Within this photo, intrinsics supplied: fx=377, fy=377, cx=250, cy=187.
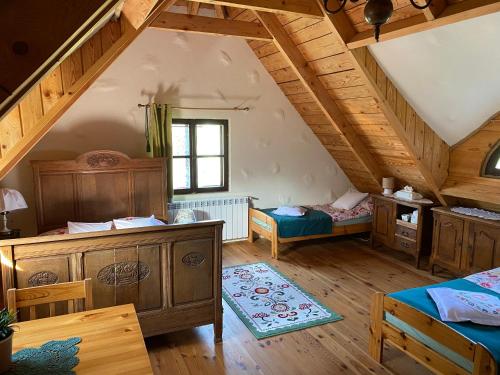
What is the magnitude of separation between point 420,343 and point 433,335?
16 centimetres

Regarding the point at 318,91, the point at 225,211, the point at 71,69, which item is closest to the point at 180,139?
the point at 225,211

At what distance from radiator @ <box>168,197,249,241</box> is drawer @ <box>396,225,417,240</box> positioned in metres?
2.12

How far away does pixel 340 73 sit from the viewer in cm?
414

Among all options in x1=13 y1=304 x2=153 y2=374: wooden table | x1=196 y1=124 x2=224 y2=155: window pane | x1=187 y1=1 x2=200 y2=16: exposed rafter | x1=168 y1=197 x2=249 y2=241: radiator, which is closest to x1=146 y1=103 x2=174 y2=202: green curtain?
x1=196 y1=124 x2=224 y2=155: window pane

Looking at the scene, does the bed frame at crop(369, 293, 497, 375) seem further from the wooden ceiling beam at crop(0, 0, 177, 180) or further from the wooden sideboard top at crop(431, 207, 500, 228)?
the wooden ceiling beam at crop(0, 0, 177, 180)

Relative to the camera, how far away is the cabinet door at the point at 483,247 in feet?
12.5

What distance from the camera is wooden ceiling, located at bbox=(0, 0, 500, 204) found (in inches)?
113

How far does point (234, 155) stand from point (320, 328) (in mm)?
2905

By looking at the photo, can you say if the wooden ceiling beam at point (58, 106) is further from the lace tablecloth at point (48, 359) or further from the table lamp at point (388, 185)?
the table lamp at point (388, 185)

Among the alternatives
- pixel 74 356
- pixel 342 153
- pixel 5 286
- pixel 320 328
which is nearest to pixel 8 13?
pixel 74 356

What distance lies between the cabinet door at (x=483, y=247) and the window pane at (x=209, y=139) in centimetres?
333

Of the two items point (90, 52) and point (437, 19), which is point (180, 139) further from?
point (437, 19)

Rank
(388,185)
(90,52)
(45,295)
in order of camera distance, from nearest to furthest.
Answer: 1. (45,295)
2. (90,52)
3. (388,185)

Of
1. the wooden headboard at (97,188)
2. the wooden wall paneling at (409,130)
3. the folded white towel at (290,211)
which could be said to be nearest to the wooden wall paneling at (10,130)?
the wooden headboard at (97,188)
